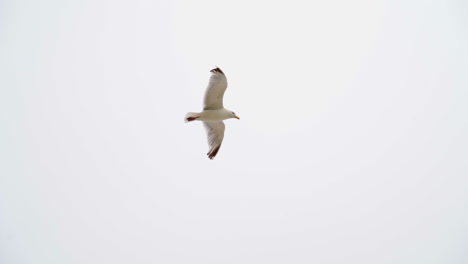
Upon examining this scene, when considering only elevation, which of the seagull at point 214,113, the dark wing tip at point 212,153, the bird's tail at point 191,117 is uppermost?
the seagull at point 214,113

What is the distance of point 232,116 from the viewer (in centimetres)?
919

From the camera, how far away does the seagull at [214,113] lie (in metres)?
8.43

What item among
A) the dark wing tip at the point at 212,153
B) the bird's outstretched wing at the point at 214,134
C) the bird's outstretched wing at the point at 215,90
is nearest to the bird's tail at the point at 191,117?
the bird's outstretched wing at the point at 215,90

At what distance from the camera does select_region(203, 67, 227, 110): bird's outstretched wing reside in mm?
8330

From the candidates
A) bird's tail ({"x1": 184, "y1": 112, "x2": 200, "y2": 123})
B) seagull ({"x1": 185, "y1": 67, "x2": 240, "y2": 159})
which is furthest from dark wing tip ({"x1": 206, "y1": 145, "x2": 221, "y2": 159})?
bird's tail ({"x1": 184, "y1": 112, "x2": 200, "y2": 123})

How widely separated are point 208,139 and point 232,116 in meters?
0.83

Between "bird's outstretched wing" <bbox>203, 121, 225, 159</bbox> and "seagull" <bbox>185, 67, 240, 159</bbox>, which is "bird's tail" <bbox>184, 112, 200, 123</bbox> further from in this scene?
"bird's outstretched wing" <bbox>203, 121, 225, 159</bbox>

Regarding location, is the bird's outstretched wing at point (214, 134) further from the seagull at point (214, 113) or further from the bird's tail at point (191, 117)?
the bird's tail at point (191, 117)

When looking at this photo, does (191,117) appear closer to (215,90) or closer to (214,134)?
(215,90)

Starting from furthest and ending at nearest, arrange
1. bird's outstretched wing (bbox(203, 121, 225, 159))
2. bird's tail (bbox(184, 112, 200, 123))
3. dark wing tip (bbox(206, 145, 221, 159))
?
bird's outstretched wing (bbox(203, 121, 225, 159)), dark wing tip (bbox(206, 145, 221, 159)), bird's tail (bbox(184, 112, 200, 123))

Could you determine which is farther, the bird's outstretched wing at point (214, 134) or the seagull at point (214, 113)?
the bird's outstretched wing at point (214, 134)

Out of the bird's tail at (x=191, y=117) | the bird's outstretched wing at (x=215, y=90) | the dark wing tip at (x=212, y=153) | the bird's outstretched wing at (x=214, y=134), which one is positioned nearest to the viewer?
the bird's outstretched wing at (x=215, y=90)

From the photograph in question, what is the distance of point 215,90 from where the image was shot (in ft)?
28.2

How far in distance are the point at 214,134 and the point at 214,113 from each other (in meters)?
0.78
